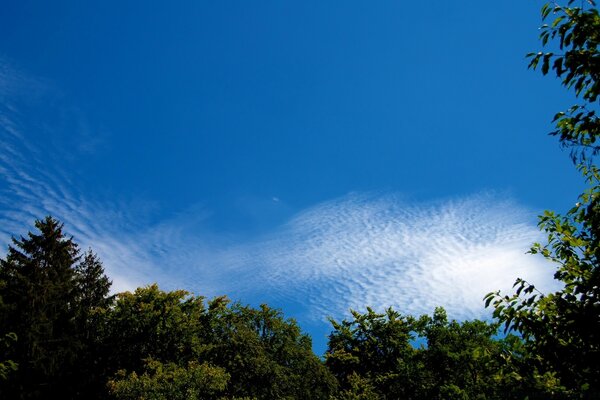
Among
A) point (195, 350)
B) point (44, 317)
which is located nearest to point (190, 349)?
point (195, 350)

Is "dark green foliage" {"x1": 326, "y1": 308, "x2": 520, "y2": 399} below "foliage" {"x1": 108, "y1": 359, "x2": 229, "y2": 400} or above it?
above

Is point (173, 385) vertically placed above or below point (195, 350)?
below

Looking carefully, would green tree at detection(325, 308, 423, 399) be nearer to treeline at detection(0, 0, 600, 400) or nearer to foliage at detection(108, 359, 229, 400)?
treeline at detection(0, 0, 600, 400)

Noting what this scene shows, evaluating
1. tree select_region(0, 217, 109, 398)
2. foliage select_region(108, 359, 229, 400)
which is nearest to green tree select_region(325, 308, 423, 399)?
foliage select_region(108, 359, 229, 400)

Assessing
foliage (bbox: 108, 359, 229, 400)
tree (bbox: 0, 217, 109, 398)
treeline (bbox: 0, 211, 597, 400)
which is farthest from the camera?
tree (bbox: 0, 217, 109, 398)

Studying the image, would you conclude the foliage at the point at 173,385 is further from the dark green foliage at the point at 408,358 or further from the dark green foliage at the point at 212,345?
the dark green foliage at the point at 408,358

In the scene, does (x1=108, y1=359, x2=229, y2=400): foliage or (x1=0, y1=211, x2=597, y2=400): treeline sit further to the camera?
(x1=0, y1=211, x2=597, y2=400): treeline

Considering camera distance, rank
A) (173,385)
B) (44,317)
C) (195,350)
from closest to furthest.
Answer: (173,385) < (195,350) < (44,317)

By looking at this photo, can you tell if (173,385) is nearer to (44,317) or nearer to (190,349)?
(190,349)

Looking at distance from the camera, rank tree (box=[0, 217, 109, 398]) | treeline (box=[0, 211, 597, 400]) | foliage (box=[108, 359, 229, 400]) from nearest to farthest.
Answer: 1. foliage (box=[108, 359, 229, 400])
2. treeline (box=[0, 211, 597, 400])
3. tree (box=[0, 217, 109, 398])

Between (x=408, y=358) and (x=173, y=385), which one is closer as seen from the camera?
(x=173, y=385)

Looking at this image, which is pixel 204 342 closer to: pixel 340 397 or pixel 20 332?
pixel 340 397

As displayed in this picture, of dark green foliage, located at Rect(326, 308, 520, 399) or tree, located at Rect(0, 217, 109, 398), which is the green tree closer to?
dark green foliage, located at Rect(326, 308, 520, 399)

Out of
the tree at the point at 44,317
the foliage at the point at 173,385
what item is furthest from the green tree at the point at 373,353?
the tree at the point at 44,317
